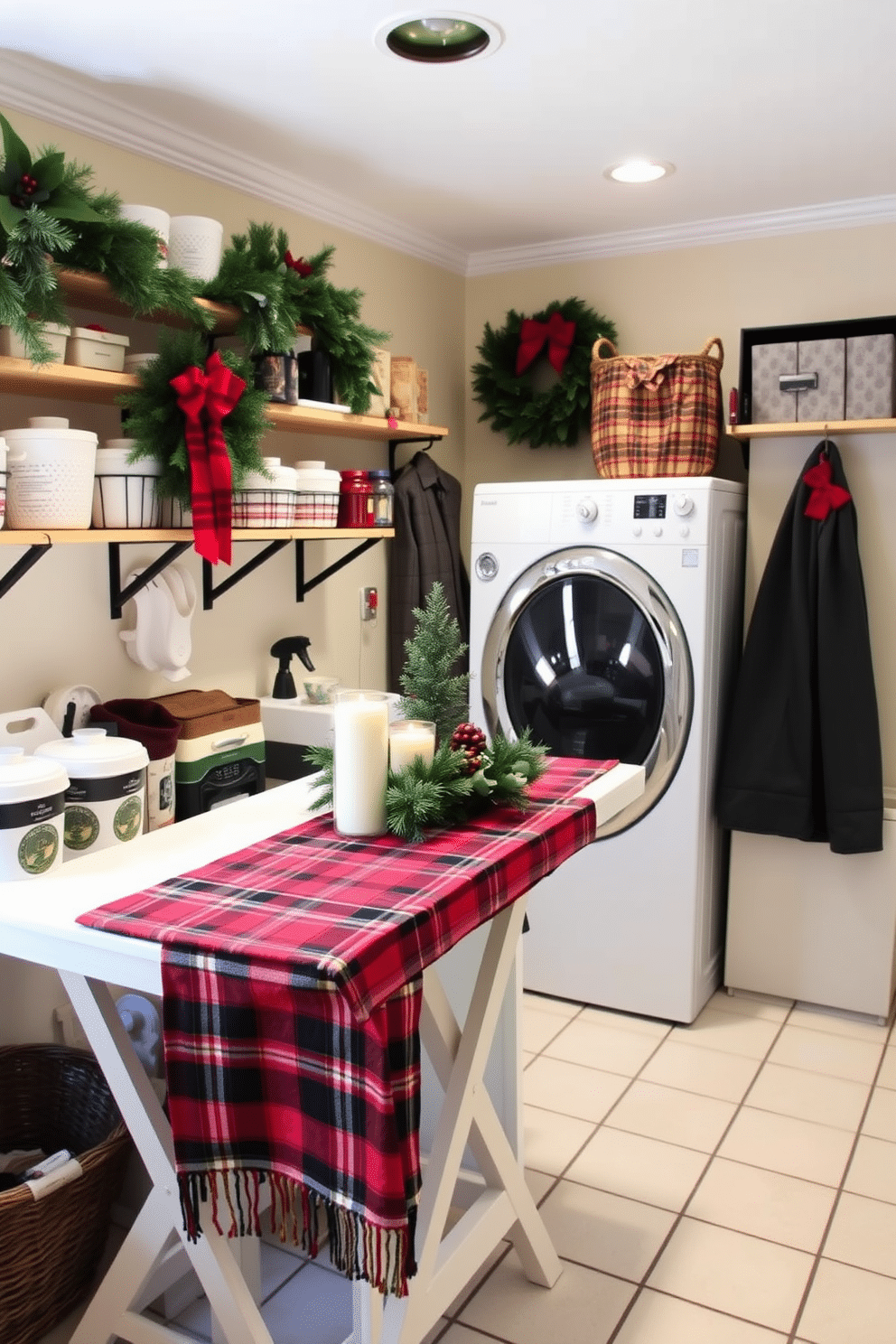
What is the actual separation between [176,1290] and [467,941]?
780 millimetres

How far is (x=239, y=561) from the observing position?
2916 mm

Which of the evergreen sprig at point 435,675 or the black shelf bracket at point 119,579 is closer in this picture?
the evergreen sprig at point 435,675

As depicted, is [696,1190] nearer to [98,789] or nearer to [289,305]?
[98,789]

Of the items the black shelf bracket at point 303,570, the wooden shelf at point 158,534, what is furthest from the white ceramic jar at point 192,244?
the black shelf bracket at point 303,570

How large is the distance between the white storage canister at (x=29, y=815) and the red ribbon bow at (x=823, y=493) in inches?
80.4

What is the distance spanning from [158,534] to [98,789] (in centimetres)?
61

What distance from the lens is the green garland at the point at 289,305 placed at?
7.63ft

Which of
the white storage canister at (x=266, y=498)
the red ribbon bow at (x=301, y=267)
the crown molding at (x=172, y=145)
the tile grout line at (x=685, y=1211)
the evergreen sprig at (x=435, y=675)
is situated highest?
the crown molding at (x=172, y=145)

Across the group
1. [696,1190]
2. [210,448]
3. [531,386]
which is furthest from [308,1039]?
[531,386]

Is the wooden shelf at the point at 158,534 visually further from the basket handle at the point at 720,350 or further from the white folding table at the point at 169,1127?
the basket handle at the point at 720,350

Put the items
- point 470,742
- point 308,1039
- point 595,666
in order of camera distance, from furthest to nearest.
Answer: point 595,666 → point 470,742 → point 308,1039

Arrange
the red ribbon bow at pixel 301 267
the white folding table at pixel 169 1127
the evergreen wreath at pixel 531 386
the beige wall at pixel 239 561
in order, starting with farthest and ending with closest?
the evergreen wreath at pixel 531 386, the red ribbon bow at pixel 301 267, the beige wall at pixel 239 561, the white folding table at pixel 169 1127

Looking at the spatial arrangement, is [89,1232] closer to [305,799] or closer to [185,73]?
[305,799]

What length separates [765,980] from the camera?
10.4 ft
